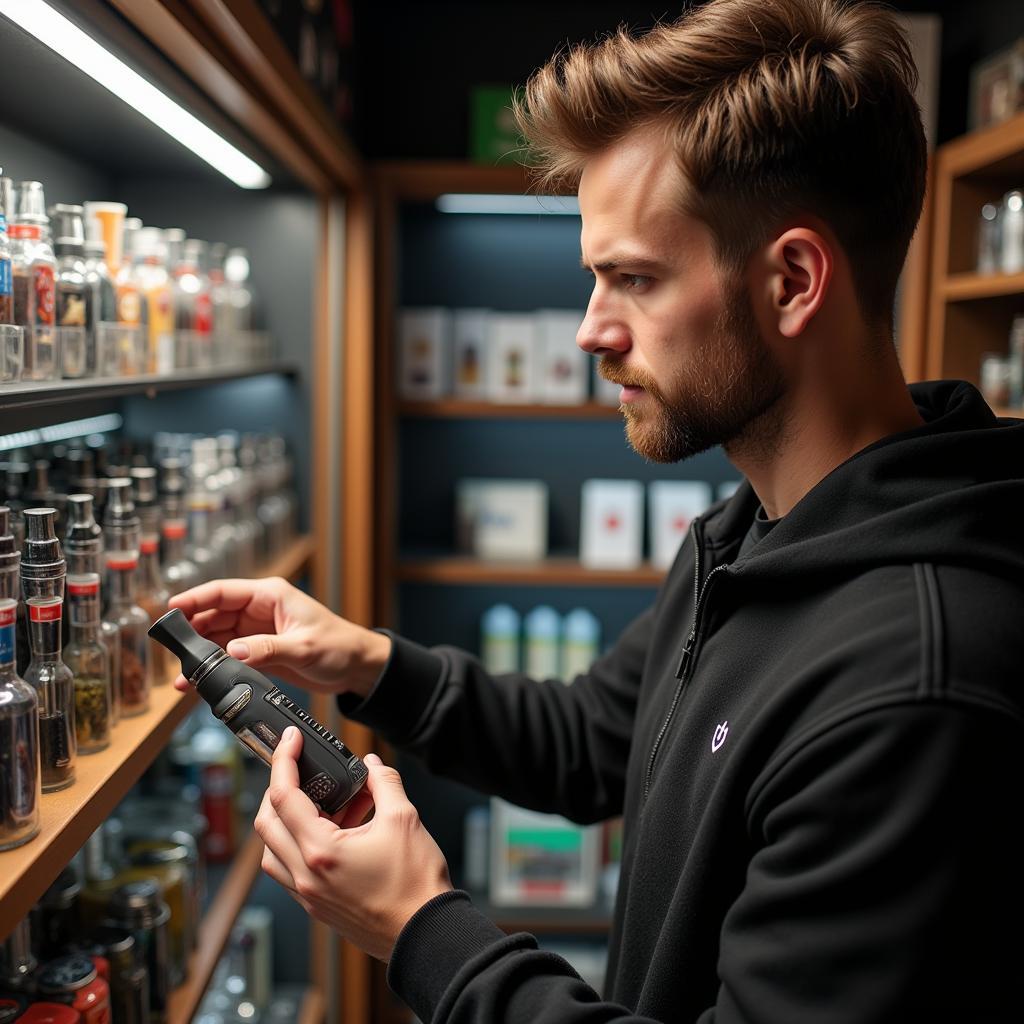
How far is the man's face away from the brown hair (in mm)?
26

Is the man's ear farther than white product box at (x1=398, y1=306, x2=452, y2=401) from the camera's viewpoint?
No

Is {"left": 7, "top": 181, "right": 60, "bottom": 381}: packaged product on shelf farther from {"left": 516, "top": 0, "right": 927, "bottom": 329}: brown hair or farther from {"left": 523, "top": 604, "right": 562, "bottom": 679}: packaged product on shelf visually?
{"left": 523, "top": 604, "right": 562, "bottom": 679}: packaged product on shelf

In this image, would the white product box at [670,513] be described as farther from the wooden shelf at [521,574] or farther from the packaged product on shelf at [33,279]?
the packaged product on shelf at [33,279]

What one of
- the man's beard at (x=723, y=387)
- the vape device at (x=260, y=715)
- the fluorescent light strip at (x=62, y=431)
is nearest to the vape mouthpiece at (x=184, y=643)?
the vape device at (x=260, y=715)

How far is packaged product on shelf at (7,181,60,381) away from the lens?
1143 mm

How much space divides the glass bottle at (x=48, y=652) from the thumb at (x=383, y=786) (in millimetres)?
310

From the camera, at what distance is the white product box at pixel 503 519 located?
295 cm

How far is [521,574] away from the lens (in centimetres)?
286

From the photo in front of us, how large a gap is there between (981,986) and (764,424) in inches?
21.9

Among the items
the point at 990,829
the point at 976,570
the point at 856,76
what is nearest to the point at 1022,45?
the point at 856,76

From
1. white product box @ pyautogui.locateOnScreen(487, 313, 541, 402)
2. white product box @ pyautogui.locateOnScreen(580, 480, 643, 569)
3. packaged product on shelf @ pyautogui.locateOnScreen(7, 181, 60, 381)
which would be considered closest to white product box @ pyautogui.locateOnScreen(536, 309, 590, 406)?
white product box @ pyautogui.locateOnScreen(487, 313, 541, 402)

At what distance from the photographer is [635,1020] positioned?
908mm

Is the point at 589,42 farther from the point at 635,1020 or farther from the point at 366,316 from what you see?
the point at 635,1020

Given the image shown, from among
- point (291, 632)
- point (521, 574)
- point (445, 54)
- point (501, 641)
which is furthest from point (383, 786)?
point (445, 54)
